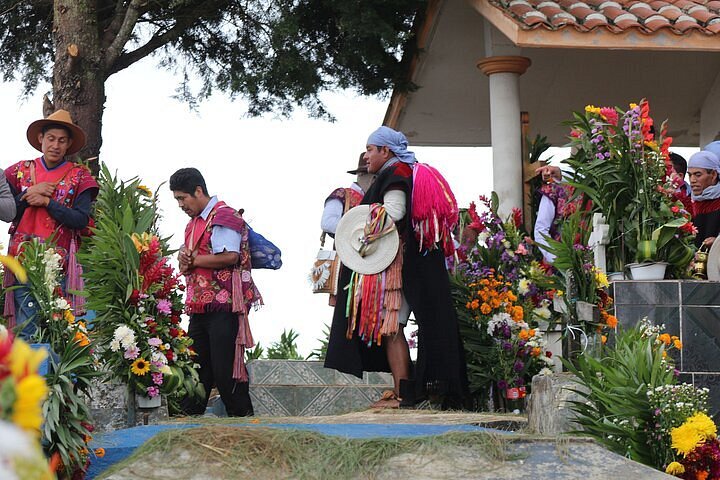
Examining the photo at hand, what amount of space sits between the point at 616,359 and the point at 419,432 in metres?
1.16

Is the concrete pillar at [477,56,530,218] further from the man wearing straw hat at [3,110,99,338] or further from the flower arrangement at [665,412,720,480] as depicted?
the flower arrangement at [665,412,720,480]

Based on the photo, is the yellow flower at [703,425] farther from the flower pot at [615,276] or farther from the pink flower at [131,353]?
the pink flower at [131,353]

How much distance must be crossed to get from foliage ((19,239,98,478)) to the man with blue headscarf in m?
4.39

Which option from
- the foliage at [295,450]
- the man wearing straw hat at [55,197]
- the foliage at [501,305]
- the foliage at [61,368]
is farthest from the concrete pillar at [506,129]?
the foliage at [295,450]

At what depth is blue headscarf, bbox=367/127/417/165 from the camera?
7570mm

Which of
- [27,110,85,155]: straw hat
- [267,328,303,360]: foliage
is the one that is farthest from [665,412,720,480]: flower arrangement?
[267,328,303,360]: foliage

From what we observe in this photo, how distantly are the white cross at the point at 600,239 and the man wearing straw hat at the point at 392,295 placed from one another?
1095 millimetres

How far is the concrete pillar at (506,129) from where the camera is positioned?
1015 centimetres

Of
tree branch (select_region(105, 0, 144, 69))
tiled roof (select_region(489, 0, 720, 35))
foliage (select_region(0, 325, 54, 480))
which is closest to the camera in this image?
foliage (select_region(0, 325, 54, 480))

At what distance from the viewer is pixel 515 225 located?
9.38 metres

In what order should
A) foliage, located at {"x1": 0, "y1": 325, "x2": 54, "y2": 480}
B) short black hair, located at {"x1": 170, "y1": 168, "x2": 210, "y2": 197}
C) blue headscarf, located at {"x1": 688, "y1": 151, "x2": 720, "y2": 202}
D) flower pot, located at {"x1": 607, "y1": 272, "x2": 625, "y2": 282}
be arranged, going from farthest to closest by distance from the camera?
blue headscarf, located at {"x1": 688, "y1": 151, "x2": 720, "y2": 202} < short black hair, located at {"x1": 170, "y1": 168, "x2": 210, "y2": 197} < flower pot, located at {"x1": 607, "y1": 272, "x2": 625, "y2": 282} < foliage, located at {"x1": 0, "y1": 325, "x2": 54, "y2": 480}

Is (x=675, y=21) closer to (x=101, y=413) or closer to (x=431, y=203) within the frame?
(x=431, y=203)

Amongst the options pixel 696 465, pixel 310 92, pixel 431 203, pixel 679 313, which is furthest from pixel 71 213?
pixel 310 92

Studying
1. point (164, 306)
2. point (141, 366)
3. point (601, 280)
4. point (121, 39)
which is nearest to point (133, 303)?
point (164, 306)
